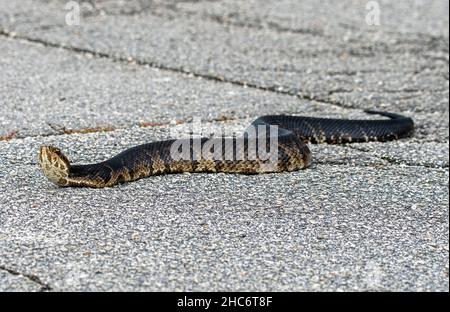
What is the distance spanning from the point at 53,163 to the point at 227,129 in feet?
7.64

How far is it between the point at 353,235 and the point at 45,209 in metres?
1.86

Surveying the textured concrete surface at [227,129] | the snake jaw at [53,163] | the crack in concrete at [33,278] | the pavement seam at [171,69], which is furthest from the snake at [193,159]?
the pavement seam at [171,69]

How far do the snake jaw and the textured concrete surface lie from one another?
0.14 meters

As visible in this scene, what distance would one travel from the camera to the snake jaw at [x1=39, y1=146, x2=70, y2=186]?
20.9 ft

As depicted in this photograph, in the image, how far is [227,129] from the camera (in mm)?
8414

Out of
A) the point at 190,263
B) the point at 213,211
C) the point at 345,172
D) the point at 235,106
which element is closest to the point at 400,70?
the point at 235,106

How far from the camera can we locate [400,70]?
10938mm

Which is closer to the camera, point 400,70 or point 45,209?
point 45,209

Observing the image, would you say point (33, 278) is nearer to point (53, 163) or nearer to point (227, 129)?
point (53, 163)

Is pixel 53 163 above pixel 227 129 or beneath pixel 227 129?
above

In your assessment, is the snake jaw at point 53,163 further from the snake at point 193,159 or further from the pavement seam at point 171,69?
the pavement seam at point 171,69

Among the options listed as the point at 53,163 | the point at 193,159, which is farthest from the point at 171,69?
the point at 53,163

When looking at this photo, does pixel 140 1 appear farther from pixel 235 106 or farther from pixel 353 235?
pixel 353 235

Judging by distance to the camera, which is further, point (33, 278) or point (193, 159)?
point (193, 159)
